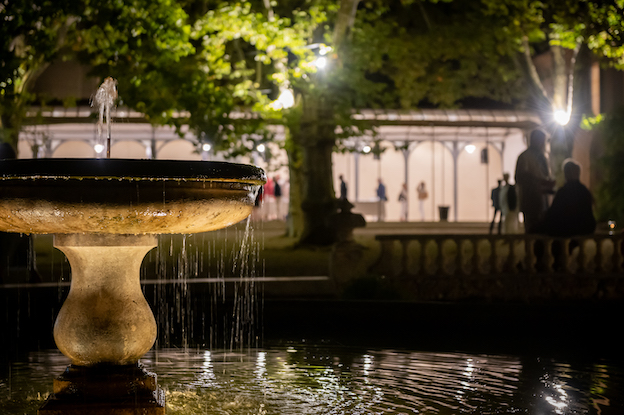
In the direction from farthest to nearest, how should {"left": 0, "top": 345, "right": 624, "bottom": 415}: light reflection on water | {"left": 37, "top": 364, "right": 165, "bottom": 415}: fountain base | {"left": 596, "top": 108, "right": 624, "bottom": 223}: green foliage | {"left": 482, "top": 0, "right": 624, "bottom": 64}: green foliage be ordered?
1. {"left": 596, "top": 108, "right": 624, "bottom": 223}: green foliage
2. {"left": 482, "top": 0, "right": 624, "bottom": 64}: green foliage
3. {"left": 0, "top": 345, "right": 624, "bottom": 415}: light reflection on water
4. {"left": 37, "top": 364, "right": 165, "bottom": 415}: fountain base

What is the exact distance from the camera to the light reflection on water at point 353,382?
4.85 m

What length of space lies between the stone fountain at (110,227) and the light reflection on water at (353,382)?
0.52 m

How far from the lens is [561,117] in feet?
76.2

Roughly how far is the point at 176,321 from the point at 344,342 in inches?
68.1

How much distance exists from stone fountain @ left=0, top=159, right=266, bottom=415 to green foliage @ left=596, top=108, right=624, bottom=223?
79.0 ft

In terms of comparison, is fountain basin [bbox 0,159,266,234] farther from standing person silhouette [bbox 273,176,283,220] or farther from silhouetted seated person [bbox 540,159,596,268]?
standing person silhouette [bbox 273,176,283,220]

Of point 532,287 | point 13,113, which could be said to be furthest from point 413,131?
point 532,287

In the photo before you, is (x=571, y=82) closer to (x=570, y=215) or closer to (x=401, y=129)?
(x=401, y=129)

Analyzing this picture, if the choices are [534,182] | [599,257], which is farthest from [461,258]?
[599,257]

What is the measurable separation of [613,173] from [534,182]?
18.2 meters

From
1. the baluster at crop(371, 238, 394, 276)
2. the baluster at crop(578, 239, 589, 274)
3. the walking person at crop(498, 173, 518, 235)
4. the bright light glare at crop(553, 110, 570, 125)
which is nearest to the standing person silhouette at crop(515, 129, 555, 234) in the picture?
the baluster at crop(578, 239, 589, 274)

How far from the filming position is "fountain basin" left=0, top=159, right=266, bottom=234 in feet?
13.2

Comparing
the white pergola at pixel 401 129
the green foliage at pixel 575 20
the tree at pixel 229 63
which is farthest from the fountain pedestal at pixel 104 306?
the white pergola at pixel 401 129

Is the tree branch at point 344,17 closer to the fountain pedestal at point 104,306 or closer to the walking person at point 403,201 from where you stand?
the fountain pedestal at point 104,306
